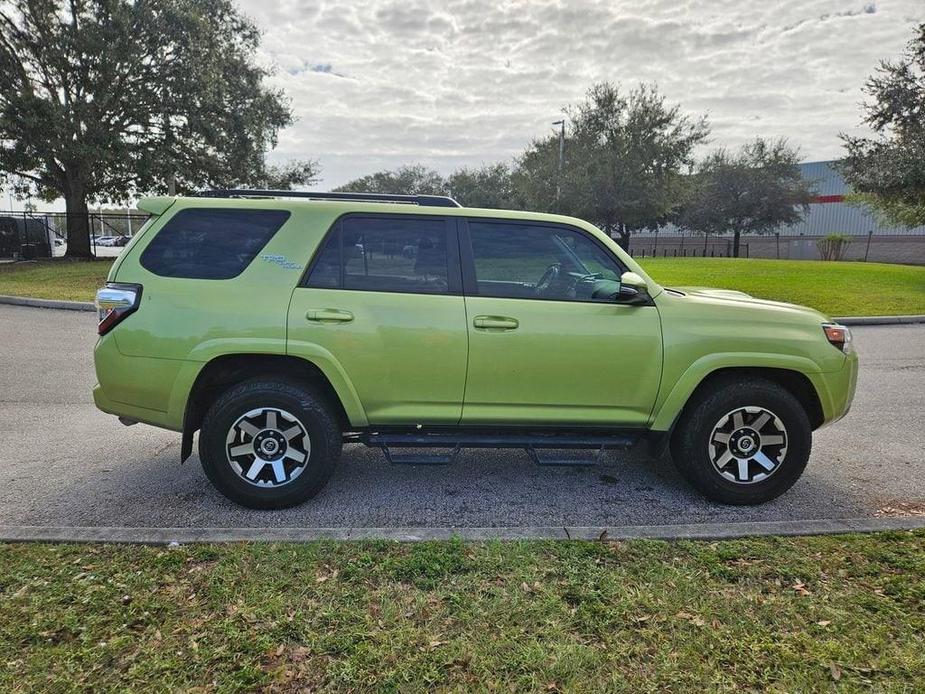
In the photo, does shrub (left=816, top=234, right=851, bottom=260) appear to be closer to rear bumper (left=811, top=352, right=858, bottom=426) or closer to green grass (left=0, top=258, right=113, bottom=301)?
green grass (left=0, top=258, right=113, bottom=301)

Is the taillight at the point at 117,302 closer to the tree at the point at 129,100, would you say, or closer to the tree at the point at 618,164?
the tree at the point at 129,100

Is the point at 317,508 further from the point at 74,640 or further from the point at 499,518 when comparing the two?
the point at 74,640

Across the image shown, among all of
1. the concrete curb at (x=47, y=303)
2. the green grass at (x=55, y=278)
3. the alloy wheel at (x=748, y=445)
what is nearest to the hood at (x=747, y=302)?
the alloy wheel at (x=748, y=445)

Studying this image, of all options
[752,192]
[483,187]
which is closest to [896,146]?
[752,192]

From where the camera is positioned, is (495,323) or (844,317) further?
(844,317)

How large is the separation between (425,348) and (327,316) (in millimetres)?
623

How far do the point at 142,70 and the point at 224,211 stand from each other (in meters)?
21.0

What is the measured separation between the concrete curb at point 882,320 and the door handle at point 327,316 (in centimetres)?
1225

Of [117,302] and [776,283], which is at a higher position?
[776,283]

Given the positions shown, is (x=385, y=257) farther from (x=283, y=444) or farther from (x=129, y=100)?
(x=129, y=100)

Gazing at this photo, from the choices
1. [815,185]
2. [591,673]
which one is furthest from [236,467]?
[815,185]

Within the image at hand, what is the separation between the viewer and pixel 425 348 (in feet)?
11.8

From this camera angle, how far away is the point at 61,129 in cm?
1880

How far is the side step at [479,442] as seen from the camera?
3.79 m
